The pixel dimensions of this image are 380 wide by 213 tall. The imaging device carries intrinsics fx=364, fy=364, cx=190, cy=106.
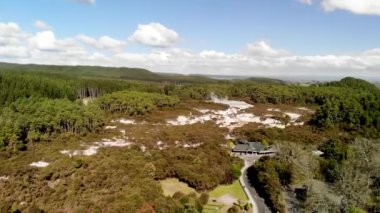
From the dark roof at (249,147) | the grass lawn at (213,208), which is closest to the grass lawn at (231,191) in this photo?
the grass lawn at (213,208)

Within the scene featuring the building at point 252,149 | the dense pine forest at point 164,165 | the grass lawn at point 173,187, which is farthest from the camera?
the building at point 252,149

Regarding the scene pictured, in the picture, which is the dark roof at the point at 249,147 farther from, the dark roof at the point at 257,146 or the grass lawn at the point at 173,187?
the grass lawn at the point at 173,187

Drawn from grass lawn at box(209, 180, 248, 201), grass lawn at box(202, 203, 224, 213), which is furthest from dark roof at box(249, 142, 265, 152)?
grass lawn at box(202, 203, 224, 213)

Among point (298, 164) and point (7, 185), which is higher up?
point (298, 164)

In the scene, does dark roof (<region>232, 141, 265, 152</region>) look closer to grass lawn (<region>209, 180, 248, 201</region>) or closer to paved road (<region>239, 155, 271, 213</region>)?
paved road (<region>239, 155, 271, 213</region>)

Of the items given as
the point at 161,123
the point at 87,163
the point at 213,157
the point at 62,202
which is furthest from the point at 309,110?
the point at 62,202

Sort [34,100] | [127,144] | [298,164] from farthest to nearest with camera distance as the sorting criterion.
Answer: [34,100]
[127,144]
[298,164]

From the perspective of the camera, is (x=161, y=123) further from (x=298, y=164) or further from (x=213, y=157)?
(x=298, y=164)

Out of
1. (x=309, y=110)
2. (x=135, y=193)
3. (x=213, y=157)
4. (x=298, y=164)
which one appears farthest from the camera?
(x=309, y=110)
